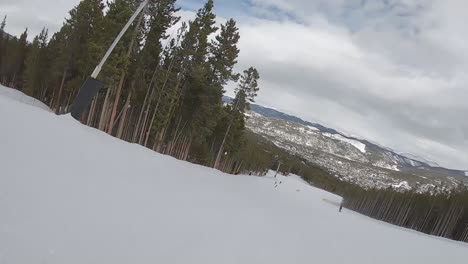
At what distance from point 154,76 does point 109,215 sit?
106 feet

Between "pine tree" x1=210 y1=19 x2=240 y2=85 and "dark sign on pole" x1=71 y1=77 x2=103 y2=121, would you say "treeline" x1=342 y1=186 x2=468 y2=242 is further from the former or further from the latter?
"dark sign on pole" x1=71 y1=77 x2=103 y2=121

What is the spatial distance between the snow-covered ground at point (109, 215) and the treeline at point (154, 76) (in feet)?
66.6

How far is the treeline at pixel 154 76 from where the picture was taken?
3297cm

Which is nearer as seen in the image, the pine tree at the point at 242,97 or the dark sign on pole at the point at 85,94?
the dark sign on pole at the point at 85,94

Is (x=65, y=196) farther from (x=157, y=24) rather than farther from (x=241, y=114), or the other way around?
(x=241, y=114)

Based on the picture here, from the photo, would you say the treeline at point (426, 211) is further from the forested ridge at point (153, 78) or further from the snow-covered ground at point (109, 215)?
the snow-covered ground at point (109, 215)

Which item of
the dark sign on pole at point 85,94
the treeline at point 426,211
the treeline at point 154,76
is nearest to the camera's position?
the dark sign on pole at point 85,94

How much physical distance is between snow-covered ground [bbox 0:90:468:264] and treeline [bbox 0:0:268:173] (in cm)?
2029

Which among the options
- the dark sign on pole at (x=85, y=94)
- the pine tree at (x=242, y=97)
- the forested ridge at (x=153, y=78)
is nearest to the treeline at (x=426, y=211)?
the forested ridge at (x=153, y=78)

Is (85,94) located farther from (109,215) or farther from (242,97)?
(242,97)

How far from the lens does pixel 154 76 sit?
123 feet

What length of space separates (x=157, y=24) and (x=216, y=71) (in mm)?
8372

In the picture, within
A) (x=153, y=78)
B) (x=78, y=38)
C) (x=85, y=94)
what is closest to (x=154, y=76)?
(x=153, y=78)

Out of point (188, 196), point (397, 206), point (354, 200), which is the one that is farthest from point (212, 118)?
point (354, 200)
